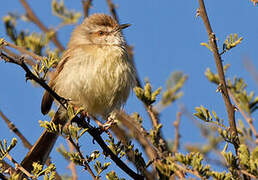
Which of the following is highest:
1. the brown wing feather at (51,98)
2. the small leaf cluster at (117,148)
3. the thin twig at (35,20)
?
the thin twig at (35,20)

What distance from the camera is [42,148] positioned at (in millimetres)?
4391

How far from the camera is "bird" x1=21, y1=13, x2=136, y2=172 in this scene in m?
4.51

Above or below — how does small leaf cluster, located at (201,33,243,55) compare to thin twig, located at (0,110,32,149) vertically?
above

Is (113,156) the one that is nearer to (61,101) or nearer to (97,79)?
(61,101)

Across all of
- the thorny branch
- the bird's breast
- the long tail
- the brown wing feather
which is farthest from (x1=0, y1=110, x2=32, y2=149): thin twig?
the brown wing feather

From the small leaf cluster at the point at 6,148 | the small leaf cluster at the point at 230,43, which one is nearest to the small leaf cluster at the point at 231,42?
the small leaf cluster at the point at 230,43

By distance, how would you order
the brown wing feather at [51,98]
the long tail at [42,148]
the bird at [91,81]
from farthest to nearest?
1. the brown wing feather at [51,98]
2. the bird at [91,81]
3. the long tail at [42,148]

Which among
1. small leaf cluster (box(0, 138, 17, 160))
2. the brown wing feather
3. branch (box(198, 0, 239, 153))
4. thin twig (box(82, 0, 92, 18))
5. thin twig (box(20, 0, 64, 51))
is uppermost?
thin twig (box(82, 0, 92, 18))

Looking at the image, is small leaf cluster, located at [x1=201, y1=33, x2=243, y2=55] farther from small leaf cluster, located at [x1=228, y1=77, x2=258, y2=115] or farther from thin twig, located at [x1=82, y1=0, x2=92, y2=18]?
thin twig, located at [x1=82, y1=0, x2=92, y2=18]

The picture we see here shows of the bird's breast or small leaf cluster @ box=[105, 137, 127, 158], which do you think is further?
the bird's breast

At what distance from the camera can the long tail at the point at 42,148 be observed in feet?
13.3

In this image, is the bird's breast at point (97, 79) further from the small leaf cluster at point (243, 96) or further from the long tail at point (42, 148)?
the small leaf cluster at point (243, 96)

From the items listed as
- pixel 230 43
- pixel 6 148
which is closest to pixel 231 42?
pixel 230 43

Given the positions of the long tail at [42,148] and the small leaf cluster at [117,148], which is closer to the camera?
the small leaf cluster at [117,148]
